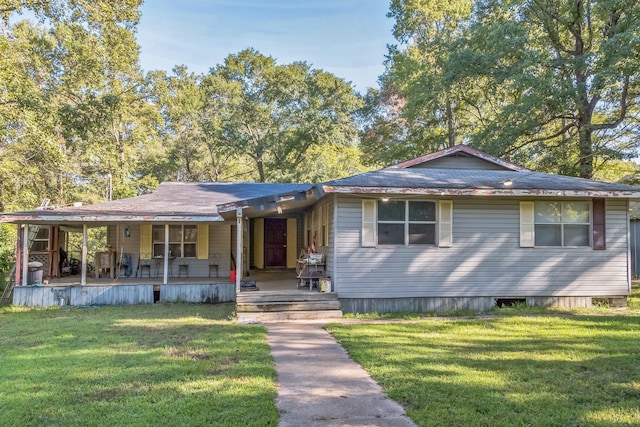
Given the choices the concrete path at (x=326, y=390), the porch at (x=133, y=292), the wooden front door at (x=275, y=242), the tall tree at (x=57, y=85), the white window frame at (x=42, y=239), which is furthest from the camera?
the wooden front door at (x=275, y=242)

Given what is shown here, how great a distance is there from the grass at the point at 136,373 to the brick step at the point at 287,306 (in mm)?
523

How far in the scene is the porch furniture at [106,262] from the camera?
13.8 meters

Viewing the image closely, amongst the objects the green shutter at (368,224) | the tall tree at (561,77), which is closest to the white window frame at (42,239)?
the green shutter at (368,224)

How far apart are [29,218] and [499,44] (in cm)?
1599

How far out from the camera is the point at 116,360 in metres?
5.77

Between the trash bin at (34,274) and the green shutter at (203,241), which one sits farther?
the green shutter at (203,241)

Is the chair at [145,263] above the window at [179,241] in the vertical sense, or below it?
below

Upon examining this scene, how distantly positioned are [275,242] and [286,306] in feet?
26.1

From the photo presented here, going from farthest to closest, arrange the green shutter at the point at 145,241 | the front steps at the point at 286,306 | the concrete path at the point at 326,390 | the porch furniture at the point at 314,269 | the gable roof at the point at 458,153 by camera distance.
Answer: the green shutter at the point at 145,241 → the gable roof at the point at 458,153 → the porch furniture at the point at 314,269 → the front steps at the point at 286,306 → the concrete path at the point at 326,390

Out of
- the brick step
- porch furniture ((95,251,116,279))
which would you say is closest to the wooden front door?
porch furniture ((95,251,116,279))

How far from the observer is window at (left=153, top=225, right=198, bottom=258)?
1381 cm

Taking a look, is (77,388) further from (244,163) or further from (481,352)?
(244,163)

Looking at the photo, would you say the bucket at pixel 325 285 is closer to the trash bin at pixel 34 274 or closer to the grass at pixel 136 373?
the grass at pixel 136 373

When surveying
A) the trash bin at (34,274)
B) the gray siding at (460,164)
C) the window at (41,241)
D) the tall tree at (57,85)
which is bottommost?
the trash bin at (34,274)
